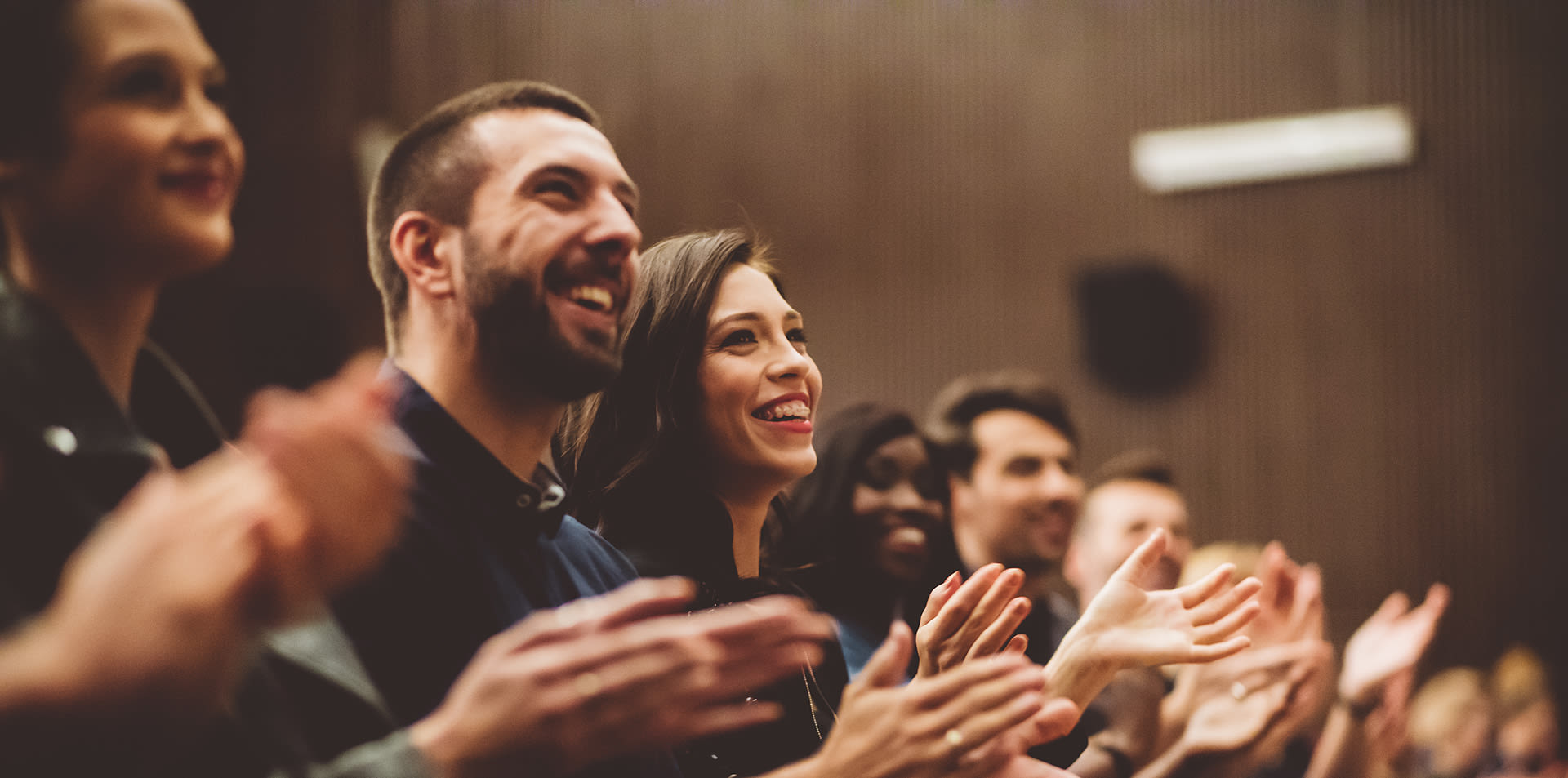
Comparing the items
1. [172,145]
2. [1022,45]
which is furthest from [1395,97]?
[172,145]

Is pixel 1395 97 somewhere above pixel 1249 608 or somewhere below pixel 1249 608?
above

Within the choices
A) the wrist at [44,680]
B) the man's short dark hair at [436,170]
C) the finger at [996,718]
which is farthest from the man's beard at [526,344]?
the wrist at [44,680]

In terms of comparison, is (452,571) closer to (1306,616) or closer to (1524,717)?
(1306,616)

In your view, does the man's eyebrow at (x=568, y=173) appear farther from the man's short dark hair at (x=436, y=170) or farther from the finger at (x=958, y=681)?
the finger at (x=958, y=681)

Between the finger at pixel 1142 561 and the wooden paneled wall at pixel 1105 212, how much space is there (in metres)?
4.39

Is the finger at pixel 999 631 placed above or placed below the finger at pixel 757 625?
below

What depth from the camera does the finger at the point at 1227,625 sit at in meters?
1.94

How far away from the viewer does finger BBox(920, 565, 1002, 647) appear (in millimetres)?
1672

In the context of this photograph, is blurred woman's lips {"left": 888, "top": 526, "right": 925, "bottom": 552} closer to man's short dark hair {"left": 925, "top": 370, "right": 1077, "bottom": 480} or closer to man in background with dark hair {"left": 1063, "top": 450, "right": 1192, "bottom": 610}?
man's short dark hair {"left": 925, "top": 370, "right": 1077, "bottom": 480}

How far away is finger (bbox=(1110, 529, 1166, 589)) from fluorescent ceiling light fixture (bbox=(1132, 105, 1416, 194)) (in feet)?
17.1

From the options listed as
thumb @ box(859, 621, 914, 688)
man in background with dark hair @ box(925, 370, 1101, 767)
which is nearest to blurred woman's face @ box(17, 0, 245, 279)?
thumb @ box(859, 621, 914, 688)

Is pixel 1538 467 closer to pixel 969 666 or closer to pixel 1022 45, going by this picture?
pixel 1022 45

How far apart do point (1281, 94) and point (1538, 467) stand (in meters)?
2.30

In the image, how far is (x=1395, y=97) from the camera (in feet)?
21.5
